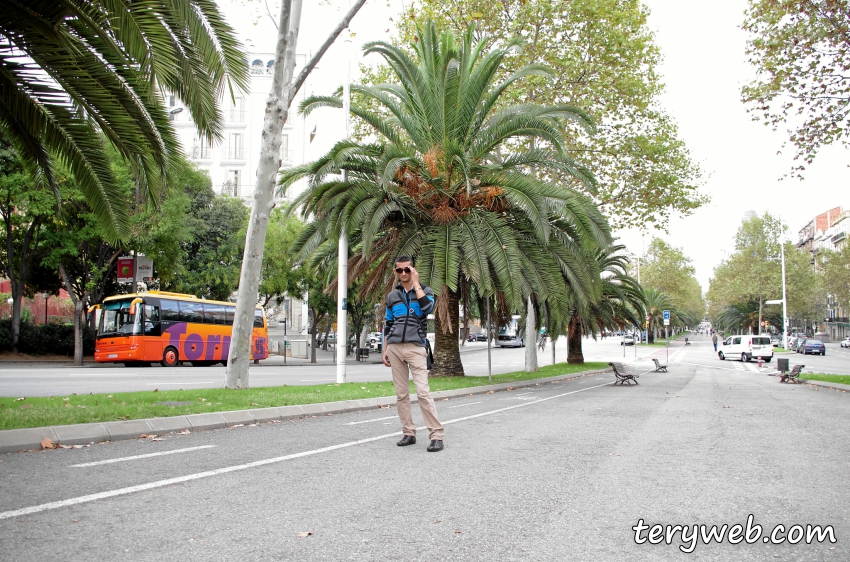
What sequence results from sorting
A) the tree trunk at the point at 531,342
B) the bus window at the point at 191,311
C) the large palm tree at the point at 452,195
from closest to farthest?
the large palm tree at the point at 452,195, the tree trunk at the point at 531,342, the bus window at the point at 191,311

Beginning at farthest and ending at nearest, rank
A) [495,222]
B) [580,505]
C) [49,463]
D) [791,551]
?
[495,222]
[49,463]
[580,505]
[791,551]

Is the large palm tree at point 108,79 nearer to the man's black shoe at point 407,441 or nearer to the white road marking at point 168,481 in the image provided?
the white road marking at point 168,481

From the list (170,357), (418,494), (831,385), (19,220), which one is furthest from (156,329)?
(418,494)

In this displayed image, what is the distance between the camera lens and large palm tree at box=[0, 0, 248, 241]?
7586 mm

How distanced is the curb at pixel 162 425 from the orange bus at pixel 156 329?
1616cm

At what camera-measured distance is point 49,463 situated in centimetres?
577

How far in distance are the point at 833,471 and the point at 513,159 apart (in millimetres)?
12413

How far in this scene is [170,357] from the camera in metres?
28.6

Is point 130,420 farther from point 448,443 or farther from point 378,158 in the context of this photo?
point 378,158

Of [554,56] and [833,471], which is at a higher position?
[554,56]

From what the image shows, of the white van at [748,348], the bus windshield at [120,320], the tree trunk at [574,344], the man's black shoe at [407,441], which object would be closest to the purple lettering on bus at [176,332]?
the bus windshield at [120,320]

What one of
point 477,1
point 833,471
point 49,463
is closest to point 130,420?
point 49,463

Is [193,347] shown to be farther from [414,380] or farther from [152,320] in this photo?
[414,380]

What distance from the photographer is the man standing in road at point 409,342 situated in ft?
22.1
